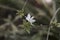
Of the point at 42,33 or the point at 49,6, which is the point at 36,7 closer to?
the point at 49,6

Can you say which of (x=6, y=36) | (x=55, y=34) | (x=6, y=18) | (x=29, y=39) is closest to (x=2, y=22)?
(x=6, y=18)

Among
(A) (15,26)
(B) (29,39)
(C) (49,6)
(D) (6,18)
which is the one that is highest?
(C) (49,6)

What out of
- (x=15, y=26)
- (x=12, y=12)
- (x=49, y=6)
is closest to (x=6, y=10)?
(x=12, y=12)

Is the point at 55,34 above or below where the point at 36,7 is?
below

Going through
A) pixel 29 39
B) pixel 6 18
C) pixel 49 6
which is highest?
pixel 49 6

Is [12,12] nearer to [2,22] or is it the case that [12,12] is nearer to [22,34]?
[2,22]

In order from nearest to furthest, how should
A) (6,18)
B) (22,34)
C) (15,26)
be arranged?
(22,34), (15,26), (6,18)

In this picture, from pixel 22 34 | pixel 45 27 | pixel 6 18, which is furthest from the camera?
pixel 6 18

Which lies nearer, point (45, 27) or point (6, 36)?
point (45, 27)

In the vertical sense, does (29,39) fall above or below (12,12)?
below
